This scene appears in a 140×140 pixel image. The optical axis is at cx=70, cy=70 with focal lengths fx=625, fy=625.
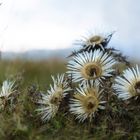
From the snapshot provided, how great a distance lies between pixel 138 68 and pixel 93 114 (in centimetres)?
53

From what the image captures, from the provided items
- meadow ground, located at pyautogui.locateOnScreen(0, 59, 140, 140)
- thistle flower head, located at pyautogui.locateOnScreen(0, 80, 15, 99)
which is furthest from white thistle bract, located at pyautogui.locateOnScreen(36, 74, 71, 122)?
thistle flower head, located at pyautogui.locateOnScreen(0, 80, 15, 99)

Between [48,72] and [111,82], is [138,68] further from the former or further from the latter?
[48,72]

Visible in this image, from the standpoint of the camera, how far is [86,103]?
13.4 ft

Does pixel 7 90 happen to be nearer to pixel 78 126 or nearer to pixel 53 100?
pixel 53 100

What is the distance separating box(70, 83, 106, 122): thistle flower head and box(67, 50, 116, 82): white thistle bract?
83mm

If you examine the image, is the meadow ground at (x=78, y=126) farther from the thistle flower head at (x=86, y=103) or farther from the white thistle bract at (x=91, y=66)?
the white thistle bract at (x=91, y=66)

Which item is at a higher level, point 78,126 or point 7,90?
point 7,90

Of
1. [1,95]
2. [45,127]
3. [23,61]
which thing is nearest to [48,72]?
[23,61]

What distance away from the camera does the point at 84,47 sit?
14.2 ft

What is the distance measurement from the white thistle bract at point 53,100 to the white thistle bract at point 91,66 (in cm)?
8

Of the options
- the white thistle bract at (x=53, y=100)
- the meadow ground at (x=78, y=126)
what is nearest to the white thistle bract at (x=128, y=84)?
the meadow ground at (x=78, y=126)

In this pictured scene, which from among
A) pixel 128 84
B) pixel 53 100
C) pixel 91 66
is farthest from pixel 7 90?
pixel 128 84

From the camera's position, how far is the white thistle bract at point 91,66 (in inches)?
164

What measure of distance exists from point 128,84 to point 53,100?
1.70 feet
